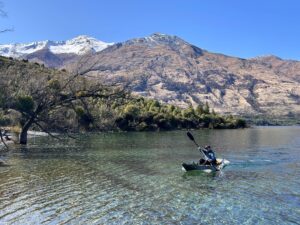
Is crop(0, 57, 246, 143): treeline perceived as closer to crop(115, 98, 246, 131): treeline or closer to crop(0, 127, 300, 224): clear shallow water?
crop(115, 98, 246, 131): treeline

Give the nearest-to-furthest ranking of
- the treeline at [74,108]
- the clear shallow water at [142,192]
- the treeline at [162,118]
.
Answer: the clear shallow water at [142,192] < the treeline at [74,108] < the treeline at [162,118]

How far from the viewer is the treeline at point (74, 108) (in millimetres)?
50812

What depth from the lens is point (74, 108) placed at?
159 feet

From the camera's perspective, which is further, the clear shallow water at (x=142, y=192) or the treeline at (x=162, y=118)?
the treeline at (x=162, y=118)

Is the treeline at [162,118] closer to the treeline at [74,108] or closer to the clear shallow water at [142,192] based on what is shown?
the treeline at [74,108]

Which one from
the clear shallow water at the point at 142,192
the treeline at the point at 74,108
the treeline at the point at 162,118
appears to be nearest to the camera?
the clear shallow water at the point at 142,192

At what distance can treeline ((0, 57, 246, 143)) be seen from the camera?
50.8 meters

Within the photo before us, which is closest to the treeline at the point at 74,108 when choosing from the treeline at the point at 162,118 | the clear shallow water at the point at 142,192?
the treeline at the point at 162,118

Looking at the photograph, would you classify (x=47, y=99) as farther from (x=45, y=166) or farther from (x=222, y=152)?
(x=222, y=152)

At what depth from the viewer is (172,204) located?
24812 millimetres

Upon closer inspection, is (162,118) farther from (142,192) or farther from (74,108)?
(142,192)

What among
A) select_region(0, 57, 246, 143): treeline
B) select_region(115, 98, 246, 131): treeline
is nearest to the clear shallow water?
select_region(0, 57, 246, 143): treeline

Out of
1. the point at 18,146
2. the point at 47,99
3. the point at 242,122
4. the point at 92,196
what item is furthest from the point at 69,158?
the point at 242,122

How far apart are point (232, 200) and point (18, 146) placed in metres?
43.0
